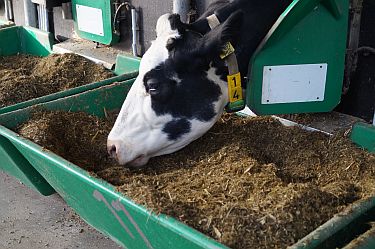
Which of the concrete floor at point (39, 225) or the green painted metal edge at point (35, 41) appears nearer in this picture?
the concrete floor at point (39, 225)

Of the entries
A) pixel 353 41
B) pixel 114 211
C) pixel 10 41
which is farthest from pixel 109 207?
pixel 10 41

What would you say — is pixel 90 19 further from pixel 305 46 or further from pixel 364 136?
pixel 364 136

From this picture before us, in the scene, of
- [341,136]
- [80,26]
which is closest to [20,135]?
[341,136]

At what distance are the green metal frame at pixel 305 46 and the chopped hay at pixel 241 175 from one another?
0.16 m

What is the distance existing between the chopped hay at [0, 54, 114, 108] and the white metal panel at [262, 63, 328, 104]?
1262mm

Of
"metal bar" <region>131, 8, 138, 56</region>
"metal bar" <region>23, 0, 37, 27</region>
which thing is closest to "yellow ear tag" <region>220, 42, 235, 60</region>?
"metal bar" <region>131, 8, 138, 56</region>

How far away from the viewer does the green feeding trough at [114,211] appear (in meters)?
1.69

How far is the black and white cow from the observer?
249 cm

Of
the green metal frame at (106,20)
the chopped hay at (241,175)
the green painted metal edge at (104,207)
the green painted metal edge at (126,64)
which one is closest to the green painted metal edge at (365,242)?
the chopped hay at (241,175)

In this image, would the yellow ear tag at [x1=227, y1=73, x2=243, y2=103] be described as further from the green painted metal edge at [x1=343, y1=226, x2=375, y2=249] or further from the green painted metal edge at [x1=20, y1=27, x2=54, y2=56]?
the green painted metal edge at [x1=20, y1=27, x2=54, y2=56]

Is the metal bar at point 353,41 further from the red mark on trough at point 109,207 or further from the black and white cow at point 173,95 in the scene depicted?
the red mark on trough at point 109,207

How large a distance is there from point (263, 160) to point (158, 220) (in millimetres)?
810

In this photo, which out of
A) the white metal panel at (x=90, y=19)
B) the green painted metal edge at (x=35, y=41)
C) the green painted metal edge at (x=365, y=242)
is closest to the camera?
the green painted metal edge at (x=365, y=242)

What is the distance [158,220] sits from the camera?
1.77 meters
